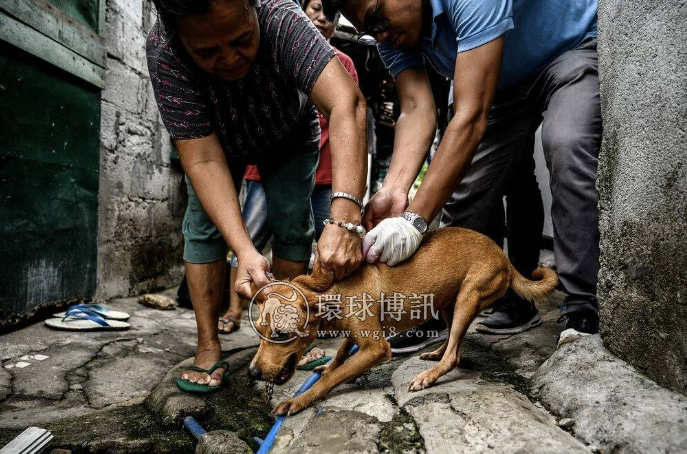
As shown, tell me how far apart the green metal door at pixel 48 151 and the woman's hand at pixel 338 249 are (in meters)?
2.60

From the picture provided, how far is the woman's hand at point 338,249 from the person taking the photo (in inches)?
69.0

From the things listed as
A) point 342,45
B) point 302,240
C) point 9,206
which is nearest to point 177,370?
point 302,240

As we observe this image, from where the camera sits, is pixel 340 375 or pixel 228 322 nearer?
pixel 340 375

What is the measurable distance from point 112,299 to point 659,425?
441 cm

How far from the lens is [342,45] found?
7328mm

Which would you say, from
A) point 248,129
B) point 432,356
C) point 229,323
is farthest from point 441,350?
point 229,323

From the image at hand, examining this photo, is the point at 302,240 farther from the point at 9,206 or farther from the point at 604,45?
the point at 9,206

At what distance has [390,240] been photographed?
195 centimetres

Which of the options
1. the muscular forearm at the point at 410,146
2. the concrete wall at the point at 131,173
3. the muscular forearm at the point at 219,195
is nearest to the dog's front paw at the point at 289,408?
the muscular forearm at the point at 219,195

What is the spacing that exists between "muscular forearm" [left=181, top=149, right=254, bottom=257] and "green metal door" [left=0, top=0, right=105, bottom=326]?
1855 millimetres

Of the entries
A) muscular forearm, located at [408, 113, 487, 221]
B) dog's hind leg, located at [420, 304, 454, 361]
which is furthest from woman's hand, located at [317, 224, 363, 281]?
dog's hind leg, located at [420, 304, 454, 361]

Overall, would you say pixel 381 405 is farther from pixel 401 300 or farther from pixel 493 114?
pixel 493 114

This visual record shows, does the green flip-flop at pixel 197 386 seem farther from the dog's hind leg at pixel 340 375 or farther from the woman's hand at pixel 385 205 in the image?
the woman's hand at pixel 385 205

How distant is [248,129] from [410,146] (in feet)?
2.76
